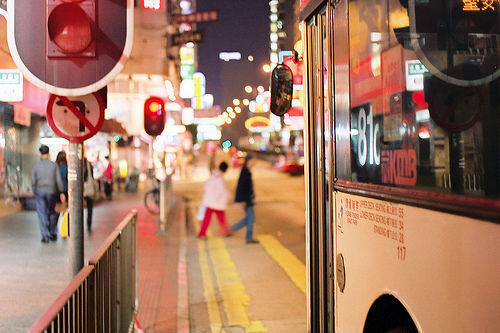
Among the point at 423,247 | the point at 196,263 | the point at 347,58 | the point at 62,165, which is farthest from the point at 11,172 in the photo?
the point at 423,247

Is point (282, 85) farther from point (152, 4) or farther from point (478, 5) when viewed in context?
point (152, 4)

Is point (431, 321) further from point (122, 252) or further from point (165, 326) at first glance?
point (165, 326)

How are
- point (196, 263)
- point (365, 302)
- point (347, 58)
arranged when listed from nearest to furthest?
1. point (365, 302)
2. point (347, 58)
3. point (196, 263)

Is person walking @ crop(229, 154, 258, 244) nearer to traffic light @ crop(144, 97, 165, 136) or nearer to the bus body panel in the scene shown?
traffic light @ crop(144, 97, 165, 136)

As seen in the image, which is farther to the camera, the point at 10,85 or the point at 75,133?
the point at 10,85

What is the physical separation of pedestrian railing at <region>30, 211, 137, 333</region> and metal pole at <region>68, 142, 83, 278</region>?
0.66 ft

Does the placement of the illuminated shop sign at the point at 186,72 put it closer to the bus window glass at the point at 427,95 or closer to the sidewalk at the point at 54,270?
the sidewalk at the point at 54,270

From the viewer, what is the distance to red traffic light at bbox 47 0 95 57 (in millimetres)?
4414

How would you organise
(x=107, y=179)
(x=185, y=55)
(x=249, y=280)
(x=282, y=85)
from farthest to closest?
(x=185, y=55)
(x=107, y=179)
(x=249, y=280)
(x=282, y=85)

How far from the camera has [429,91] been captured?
2867 millimetres

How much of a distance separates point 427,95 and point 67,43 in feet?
9.16

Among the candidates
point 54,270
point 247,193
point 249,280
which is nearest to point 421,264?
point 249,280

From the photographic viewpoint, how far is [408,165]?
306cm

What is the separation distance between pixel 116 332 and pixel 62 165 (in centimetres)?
1006
